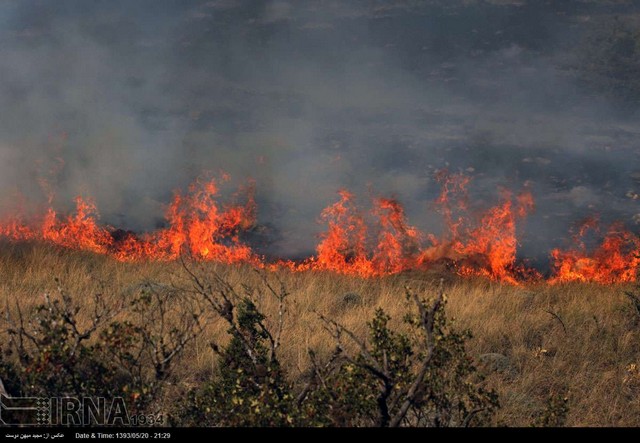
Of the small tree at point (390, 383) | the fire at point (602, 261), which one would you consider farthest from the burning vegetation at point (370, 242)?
the small tree at point (390, 383)

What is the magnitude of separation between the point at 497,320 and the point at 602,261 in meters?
6.64

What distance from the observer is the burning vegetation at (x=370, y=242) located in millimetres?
15391

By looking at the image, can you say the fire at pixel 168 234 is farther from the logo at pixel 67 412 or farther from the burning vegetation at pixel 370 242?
the logo at pixel 67 412

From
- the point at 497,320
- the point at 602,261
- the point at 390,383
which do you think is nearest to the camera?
the point at 390,383

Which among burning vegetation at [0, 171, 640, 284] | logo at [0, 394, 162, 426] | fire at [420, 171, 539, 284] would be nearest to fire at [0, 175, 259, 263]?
burning vegetation at [0, 171, 640, 284]

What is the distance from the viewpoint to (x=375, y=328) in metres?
6.15

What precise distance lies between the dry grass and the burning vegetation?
127 centimetres

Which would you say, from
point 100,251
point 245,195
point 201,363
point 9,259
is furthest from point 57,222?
point 201,363

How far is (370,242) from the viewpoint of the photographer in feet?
55.1

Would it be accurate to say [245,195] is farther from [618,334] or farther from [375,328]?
[375,328]

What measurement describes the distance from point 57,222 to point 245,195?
19.1ft

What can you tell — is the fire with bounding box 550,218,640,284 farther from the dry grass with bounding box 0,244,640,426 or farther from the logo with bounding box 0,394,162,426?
the logo with bounding box 0,394,162,426

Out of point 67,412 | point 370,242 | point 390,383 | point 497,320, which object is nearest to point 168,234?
point 370,242

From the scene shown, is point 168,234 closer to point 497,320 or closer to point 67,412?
point 497,320
